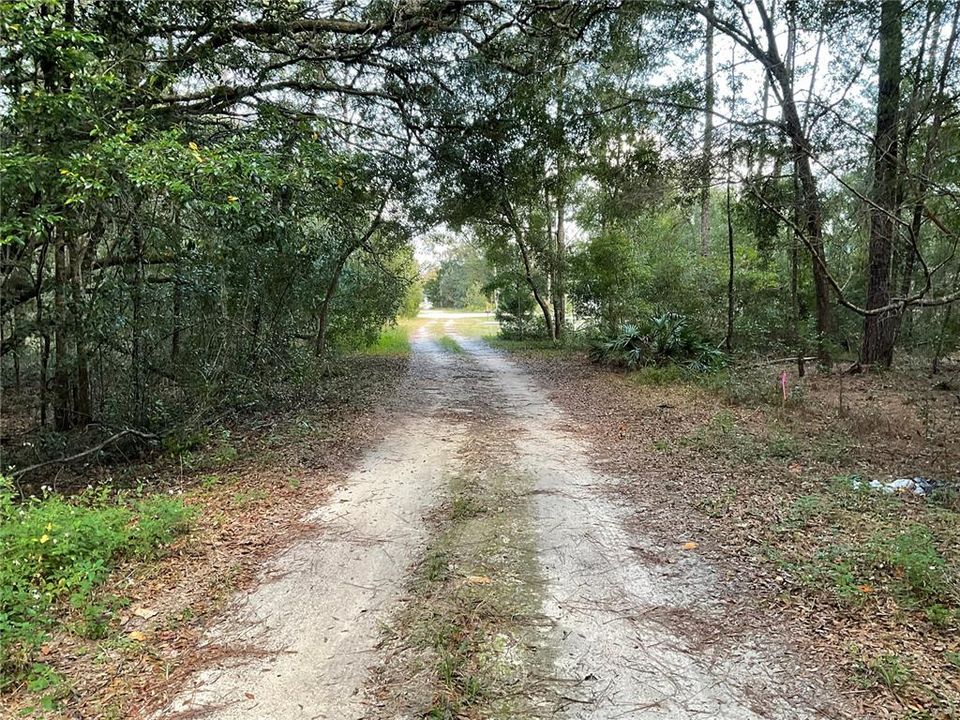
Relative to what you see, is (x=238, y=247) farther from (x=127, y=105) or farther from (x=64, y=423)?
(x=64, y=423)

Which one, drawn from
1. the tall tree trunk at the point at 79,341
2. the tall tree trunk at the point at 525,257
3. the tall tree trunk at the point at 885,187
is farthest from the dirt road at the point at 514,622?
the tall tree trunk at the point at 525,257

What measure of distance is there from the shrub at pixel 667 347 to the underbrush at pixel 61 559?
9.64 meters

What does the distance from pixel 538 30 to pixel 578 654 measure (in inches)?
355

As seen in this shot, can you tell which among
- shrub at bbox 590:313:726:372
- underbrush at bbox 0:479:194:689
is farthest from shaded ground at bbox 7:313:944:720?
shrub at bbox 590:313:726:372

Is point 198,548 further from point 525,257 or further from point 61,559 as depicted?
point 525,257

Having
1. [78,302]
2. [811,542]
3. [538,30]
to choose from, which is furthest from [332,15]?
[811,542]

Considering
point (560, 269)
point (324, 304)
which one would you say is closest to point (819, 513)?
point (324, 304)

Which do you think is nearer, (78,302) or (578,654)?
(578,654)

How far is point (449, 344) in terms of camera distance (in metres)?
20.9

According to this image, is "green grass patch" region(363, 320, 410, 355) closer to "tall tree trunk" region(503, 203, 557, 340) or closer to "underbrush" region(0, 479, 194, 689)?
"tall tree trunk" region(503, 203, 557, 340)

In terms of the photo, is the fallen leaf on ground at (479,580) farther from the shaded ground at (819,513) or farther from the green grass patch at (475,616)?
the shaded ground at (819,513)

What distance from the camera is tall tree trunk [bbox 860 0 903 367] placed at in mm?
6797

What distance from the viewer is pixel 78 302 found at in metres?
6.45

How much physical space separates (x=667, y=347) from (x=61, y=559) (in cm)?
1090
